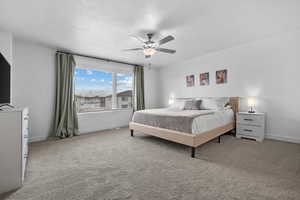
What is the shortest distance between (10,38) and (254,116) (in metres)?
5.53

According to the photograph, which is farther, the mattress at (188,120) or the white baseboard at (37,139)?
the white baseboard at (37,139)

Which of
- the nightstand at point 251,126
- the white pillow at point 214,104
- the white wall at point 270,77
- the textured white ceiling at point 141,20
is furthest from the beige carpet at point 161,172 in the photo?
the textured white ceiling at point 141,20

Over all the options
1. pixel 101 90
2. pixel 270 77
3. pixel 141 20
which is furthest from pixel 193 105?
pixel 101 90

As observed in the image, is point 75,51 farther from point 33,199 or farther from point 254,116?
point 254,116

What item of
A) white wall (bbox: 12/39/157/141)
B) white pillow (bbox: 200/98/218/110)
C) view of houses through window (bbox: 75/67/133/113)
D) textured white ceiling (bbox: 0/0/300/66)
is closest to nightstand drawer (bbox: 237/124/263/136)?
white pillow (bbox: 200/98/218/110)

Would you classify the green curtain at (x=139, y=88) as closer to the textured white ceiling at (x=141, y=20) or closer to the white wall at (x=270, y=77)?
the textured white ceiling at (x=141, y=20)

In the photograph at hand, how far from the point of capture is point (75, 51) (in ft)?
11.9

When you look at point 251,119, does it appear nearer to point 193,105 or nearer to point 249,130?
point 249,130

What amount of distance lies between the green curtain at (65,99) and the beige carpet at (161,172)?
628mm

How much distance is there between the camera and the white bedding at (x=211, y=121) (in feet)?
7.77

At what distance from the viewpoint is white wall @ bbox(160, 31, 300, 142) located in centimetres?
290

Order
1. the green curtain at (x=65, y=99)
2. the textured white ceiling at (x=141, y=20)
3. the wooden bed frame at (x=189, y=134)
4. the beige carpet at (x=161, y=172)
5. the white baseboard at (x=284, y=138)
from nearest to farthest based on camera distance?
1. the beige carpet at (x=161, y=172)
2. the textured white ceiling at (x=141, y=20)
3. the wooden bed frame at (x=189, y=134)
4. the white baseboard at (x=284, y=138)
5. the green curtain at (x=65, y=99)

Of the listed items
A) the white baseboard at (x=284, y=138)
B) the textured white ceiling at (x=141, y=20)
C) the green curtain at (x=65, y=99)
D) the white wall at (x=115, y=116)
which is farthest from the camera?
the white wall at (x=115, y=116)

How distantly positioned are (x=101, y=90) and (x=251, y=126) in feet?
14.4
